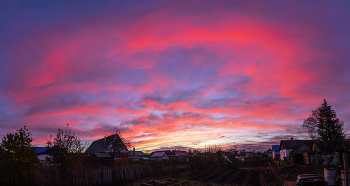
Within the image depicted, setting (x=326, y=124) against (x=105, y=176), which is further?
(x=326, y=124)

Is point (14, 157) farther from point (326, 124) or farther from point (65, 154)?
point (326, 124)

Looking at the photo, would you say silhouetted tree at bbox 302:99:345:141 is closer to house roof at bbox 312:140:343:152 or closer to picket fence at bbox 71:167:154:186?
house roof at bbox 312:140:343:152

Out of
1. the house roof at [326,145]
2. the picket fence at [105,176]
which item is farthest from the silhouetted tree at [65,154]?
the house roof at [326,145]

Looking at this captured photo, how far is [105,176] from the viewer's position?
60.2 feet

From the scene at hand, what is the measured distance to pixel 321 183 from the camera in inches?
449

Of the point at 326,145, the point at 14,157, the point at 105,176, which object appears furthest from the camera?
the point at 326,145

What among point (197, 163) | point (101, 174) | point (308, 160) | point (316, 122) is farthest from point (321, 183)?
point (316, 122)

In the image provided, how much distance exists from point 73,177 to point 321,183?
1565cm

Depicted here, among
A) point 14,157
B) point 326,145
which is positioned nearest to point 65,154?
point 14,157

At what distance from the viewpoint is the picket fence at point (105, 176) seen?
16281 millimetres

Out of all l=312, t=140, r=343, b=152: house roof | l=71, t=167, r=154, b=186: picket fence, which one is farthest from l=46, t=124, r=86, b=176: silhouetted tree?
l=312, t=140, r=343, b=152: house roof

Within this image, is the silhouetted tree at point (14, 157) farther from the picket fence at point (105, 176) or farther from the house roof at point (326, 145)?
the house roof at point (326, 145)

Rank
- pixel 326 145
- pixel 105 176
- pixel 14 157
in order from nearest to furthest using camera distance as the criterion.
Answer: pixel 14 157, pixel 105 176, pixel 326 145

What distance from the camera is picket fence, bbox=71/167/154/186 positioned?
1628 centimetres
